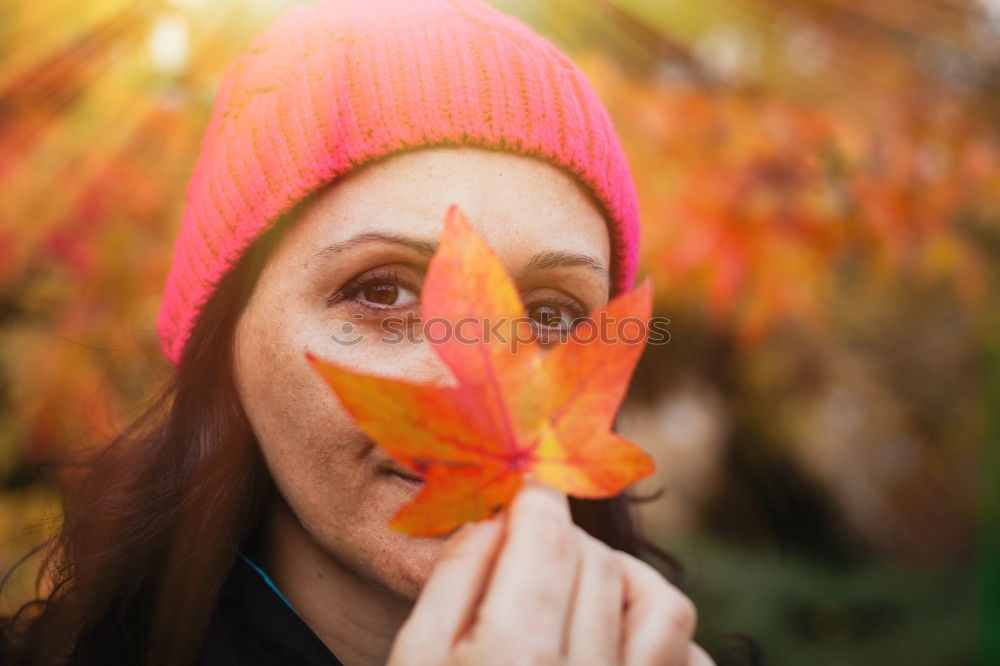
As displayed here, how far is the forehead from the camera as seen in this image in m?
1.01

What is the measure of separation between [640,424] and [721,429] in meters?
0.51

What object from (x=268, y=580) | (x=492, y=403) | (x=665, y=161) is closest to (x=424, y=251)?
(x=492, y=403)

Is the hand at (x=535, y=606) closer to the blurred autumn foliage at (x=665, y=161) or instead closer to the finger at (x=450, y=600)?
the finger at (x=450, y=600)

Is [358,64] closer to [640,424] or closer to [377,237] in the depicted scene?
[377,237]

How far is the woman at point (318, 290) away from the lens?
40.3 inches

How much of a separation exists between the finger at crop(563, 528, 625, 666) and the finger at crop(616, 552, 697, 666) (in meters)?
0.01

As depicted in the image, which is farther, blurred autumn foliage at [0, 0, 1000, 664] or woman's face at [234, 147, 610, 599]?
blurred autumn foliage at [0, 0, 1000, 664]

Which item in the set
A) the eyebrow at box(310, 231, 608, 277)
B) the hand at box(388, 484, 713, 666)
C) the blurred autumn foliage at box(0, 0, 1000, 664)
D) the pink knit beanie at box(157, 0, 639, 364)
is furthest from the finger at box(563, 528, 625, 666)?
the blurred autumn foliage at box(0, 0, 1000, 664)

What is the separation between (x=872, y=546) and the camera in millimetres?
3584

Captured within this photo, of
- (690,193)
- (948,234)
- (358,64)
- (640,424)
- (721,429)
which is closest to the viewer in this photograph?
(358,64)

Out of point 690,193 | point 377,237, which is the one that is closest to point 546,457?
point 377,237

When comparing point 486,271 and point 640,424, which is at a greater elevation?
point 640,424

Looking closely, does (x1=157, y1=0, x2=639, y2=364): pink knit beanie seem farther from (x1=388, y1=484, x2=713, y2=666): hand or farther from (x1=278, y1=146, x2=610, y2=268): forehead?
(x1=388, y1=484, x2=713, y2=666): hand

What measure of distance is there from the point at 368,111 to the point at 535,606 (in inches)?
30.2
